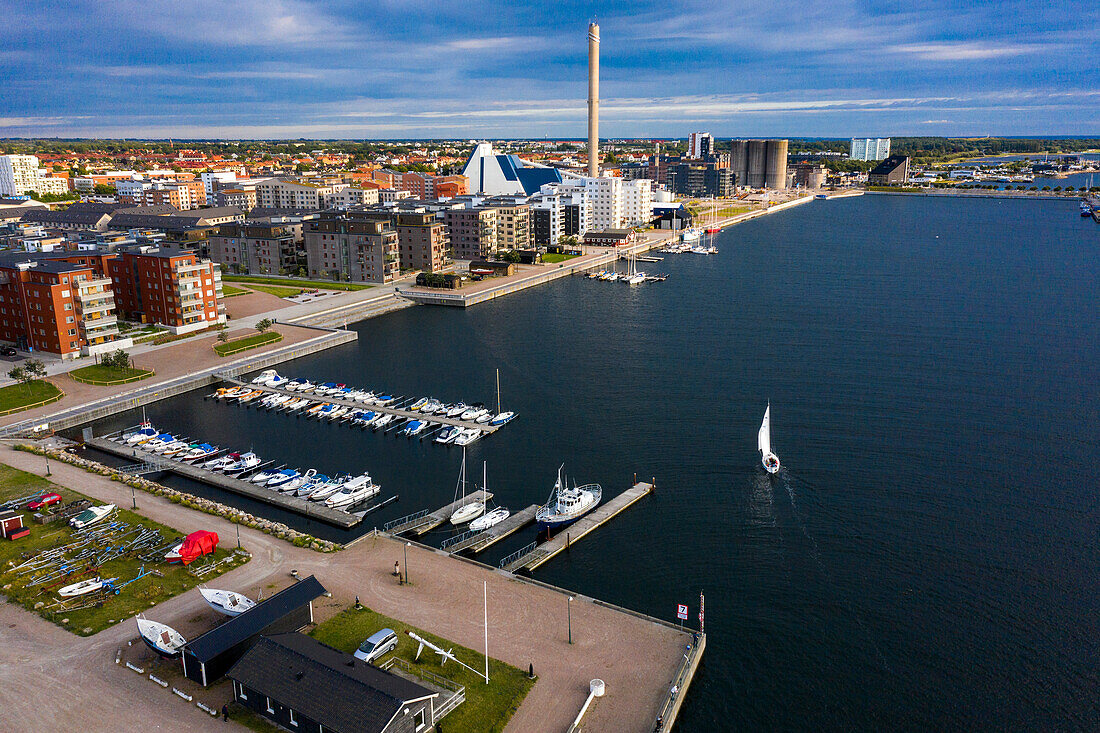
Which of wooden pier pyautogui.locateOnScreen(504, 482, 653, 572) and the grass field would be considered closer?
wooden pier pyautogui.locateOnScreen(504, 482, 653, 572)

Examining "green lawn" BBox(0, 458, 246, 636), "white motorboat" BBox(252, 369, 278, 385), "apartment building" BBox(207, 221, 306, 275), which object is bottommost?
"green lawn" BBox(0, 458, 246, 636)

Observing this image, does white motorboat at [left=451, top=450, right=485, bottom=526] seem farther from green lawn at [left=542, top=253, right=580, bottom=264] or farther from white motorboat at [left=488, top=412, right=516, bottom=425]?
green lawn at [left=542, top=253, right=580, bottom=264]

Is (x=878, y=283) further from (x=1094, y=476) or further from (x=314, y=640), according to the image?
(x=314, y=640)

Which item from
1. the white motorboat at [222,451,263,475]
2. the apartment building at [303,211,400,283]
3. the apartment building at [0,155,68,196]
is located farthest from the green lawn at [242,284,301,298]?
the apartment building at [0,155,68,196]

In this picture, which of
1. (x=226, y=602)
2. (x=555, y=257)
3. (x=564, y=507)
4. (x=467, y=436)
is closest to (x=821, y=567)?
(x=564, y=507)

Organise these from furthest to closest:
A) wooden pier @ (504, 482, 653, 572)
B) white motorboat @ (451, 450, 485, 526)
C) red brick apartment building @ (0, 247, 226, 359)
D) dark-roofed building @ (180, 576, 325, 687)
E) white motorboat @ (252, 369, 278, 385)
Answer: red brick apartment building @ (0, 247, 226, 359), white motorboat @ (252, 369, 278, 385), white motorboat @ (451, 450, 485, 526), wooden pier @ (504, 482, 653, 572), dark-roofed building @ (180, 576, 325, 687)

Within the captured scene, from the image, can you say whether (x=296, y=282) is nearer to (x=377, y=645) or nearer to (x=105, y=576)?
(x=105, y=576)

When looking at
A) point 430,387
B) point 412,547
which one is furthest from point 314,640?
point 430,387

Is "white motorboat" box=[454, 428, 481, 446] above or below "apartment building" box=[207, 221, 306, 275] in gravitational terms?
below
